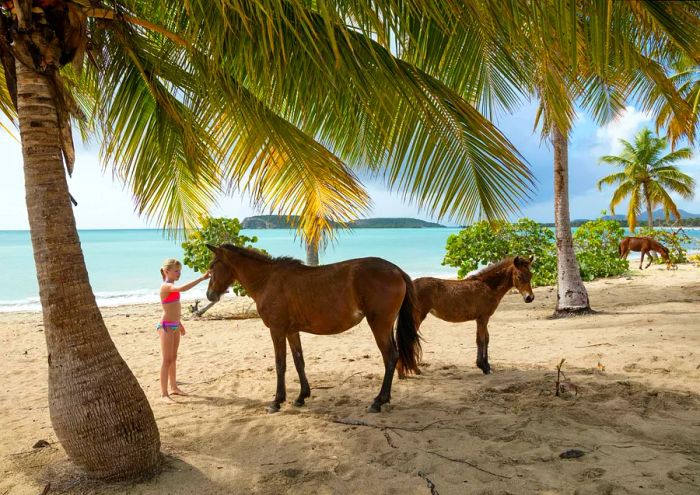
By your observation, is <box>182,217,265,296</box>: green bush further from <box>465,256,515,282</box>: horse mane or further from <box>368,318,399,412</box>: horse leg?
<box>368,318,399,412</box>: horse leg

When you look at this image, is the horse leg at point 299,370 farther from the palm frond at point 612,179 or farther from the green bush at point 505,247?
the palm frond at point 612,179

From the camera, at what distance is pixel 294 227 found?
536 cm

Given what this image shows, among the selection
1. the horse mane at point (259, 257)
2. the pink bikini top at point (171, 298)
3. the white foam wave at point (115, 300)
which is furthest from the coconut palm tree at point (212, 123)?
the white foam wave at point (115, 300)

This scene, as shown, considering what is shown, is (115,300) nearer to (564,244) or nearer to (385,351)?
(564,244)

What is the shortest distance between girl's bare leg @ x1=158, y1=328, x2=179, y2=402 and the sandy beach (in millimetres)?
174

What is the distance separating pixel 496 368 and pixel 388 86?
407cm

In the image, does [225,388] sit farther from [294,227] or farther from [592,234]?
[592,234]

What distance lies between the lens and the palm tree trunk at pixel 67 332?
3348mm

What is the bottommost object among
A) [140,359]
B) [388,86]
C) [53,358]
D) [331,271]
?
[140,359]

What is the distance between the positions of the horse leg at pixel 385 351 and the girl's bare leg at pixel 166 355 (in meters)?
2.39

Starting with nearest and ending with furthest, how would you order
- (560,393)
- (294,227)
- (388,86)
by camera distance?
(388,86) < (560,393) < (294,227)

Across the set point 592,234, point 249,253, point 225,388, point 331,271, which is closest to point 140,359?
point 225,388

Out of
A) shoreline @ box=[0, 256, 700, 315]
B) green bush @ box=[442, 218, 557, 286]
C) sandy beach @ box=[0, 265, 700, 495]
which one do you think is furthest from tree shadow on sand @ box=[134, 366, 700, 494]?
shoreline @ box=[0, 256, 700, 315]

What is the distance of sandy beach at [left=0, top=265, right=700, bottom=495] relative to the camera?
3.34 meters
